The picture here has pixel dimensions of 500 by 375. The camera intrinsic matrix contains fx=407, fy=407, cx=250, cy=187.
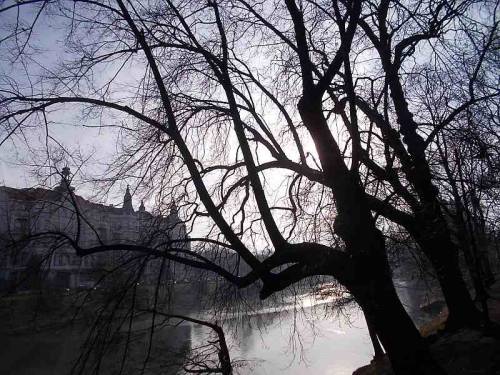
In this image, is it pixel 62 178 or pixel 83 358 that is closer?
pixel 83 358

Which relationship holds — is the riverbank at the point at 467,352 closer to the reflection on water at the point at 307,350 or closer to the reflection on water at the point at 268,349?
the reflection on water at the point at 268,349

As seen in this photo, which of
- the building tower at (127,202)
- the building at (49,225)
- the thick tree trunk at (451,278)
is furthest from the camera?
the thick tree trunk at (451,278)

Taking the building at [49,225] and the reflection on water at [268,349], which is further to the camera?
the reflection on water at [268,349]

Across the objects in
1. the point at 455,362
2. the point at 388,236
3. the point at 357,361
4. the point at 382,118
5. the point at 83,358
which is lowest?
the point at 357,361

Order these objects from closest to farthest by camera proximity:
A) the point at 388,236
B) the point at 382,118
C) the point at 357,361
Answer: the point at 382,118 < the point at 388,236 < the point at 357,361

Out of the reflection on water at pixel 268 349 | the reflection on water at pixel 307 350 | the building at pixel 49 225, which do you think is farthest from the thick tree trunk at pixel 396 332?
the reflection on water at pixel 307 350

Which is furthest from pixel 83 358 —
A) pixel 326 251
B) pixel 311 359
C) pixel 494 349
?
pixel 311 359

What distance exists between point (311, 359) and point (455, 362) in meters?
12.6

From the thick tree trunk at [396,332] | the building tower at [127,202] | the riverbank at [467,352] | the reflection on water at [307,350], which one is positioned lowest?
the reflection on water at [307,350]

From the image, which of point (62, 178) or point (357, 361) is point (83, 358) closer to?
point (62, 178)

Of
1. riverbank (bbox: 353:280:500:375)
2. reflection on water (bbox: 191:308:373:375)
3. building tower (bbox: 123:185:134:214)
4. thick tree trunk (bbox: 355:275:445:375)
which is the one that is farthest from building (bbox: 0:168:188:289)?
reflection on water (bbox: 191:308:373:375)

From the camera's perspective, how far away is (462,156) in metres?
6.10

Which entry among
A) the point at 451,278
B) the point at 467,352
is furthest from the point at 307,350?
the point at 467,352

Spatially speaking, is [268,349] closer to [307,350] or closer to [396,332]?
[307,350]
